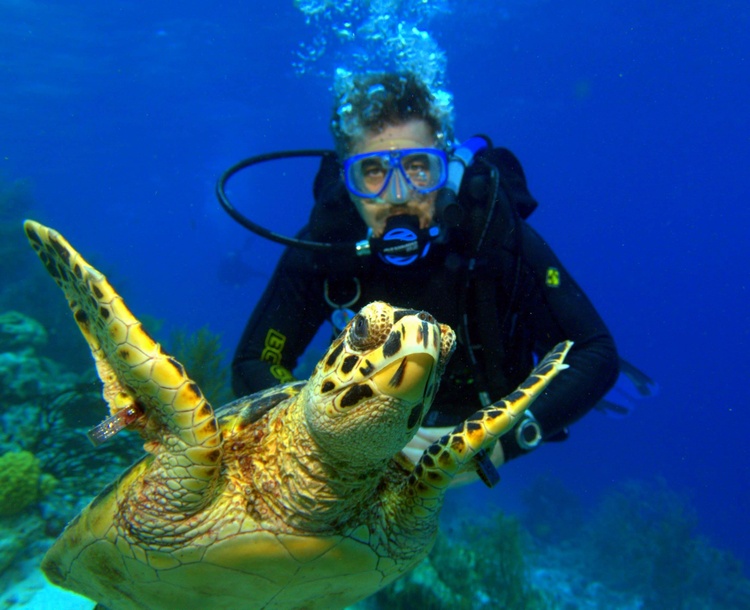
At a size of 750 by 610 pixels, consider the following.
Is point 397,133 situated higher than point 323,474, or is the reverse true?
point 397,133

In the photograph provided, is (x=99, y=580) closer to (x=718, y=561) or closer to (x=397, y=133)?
(x=397, y=133)

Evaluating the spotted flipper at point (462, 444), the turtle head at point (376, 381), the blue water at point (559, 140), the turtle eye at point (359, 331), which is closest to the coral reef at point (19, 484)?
the spotted flipper at point (462, 444)

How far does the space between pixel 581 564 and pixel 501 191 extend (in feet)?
43.1

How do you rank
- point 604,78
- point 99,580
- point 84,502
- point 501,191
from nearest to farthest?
1. point 99,580
2. point 501,191
3. point 84,502
4. point 604,78

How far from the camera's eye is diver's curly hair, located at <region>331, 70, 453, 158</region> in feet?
12.8

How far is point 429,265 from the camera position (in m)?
3.73

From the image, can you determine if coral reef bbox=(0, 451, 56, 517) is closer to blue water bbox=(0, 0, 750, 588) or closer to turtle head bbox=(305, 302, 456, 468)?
turtle head bbox=(305, 302, 456, 468)

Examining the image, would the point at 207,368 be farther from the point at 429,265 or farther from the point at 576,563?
the point at 576,563

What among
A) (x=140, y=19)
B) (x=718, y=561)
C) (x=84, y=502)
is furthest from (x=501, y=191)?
(x=140, y=19)

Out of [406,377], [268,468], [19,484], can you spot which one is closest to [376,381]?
[406,377]

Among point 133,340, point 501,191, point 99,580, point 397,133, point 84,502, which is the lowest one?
point 99,580

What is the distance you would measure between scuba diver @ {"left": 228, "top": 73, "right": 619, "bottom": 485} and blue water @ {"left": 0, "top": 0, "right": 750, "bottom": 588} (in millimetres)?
14526

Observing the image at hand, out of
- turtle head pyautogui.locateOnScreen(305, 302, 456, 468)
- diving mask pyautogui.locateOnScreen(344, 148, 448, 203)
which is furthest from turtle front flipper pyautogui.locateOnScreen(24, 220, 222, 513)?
diving mask pyautogui.locateOnScreen(344, 148, 448, 203)

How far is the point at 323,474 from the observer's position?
1768 millimetres
